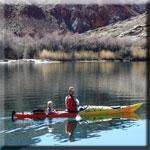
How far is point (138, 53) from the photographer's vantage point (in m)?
73.8

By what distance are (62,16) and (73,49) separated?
86.4m

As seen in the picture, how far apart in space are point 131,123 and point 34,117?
16.4 ft

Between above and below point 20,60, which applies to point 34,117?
below

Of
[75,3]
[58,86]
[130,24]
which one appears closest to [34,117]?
[58,86]

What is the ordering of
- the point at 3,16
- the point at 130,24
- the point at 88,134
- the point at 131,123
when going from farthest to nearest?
the point at 3,16 → the point at 130,24 → the point at 131,123 → the point at 88,134

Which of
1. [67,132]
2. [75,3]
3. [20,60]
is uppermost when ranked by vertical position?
[75,3]

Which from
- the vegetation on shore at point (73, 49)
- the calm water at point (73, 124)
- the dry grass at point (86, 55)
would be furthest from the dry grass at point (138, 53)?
the calm water at point (73, 124)

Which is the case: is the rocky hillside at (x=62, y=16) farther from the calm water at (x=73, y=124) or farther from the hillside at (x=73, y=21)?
the calm water at (x=73, y=124)

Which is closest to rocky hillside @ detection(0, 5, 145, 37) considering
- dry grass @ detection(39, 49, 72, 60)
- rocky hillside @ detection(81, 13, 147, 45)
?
rocky hillside @ detection(81, 13, 147, 45)

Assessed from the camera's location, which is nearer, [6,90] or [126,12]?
[6,90]

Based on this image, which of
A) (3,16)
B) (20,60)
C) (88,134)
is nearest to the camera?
(88,134)

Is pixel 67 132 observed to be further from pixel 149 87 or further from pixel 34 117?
pixel 149 87

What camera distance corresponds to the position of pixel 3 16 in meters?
153

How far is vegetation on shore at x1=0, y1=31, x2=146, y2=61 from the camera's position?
3054 inches
